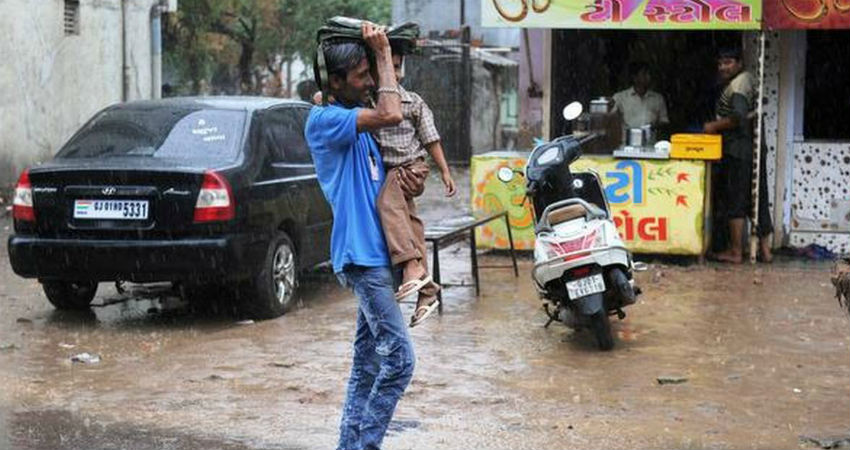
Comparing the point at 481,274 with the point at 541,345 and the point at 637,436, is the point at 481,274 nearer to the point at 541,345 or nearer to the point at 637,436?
the point at 541,345

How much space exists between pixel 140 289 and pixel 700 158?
504 centimetres

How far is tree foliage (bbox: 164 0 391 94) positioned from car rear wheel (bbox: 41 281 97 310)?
19116 millimetres

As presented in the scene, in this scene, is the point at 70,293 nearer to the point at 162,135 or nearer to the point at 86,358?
the point at 162,135

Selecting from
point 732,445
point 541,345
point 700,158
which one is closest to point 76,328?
point 541,345

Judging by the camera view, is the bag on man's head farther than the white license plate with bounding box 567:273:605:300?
No

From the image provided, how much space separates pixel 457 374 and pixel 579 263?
1.08m

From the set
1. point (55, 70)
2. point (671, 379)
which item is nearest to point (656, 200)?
point (671, 379)

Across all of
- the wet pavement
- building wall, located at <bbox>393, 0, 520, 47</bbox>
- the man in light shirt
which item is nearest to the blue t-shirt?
the wet pavement

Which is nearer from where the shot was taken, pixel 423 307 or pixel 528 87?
pixel 423 307

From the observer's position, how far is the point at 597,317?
8.18 m

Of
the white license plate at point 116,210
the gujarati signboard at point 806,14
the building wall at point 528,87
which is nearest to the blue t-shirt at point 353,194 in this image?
the white license plate at point 116,210

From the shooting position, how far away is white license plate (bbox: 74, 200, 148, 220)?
864 cm

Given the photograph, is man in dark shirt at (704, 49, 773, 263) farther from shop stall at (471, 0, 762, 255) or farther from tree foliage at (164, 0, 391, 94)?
tree foliage at (164, 0, 391, 94)

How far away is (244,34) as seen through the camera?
110 ft
